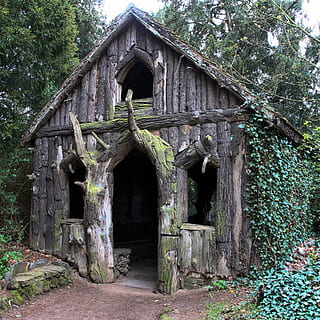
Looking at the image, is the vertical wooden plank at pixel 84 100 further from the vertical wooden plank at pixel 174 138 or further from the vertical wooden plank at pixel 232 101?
the vertical wooden plank at pixel 232 101

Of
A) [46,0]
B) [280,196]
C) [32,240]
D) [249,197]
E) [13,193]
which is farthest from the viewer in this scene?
[13,193]

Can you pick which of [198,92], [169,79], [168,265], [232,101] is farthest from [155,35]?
[168,265]

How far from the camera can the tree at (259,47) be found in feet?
46.1

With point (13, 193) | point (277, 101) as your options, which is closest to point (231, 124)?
point (13, 193)

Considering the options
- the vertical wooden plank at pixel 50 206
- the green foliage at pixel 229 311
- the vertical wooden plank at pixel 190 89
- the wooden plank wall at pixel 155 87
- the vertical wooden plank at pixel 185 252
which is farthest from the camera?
the vertical wooden plank at pixel 50 206

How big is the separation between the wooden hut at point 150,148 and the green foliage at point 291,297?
120 cm

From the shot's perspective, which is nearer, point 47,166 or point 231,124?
point 231,124

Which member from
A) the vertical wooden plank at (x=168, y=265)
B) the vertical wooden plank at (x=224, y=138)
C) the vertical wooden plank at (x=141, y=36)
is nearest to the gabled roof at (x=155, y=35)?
the vertical wooden plank at (x=141, y=36)

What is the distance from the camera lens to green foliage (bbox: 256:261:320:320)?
4.87 m

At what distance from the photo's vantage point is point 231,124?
719cm

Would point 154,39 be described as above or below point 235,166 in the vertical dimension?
above

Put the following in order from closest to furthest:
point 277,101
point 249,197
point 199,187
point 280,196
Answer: point 249,197 → point 280,196 → point 199,187 → point 277,101

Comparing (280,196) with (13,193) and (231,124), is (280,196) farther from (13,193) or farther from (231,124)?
(13,193)

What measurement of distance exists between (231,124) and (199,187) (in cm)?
674
